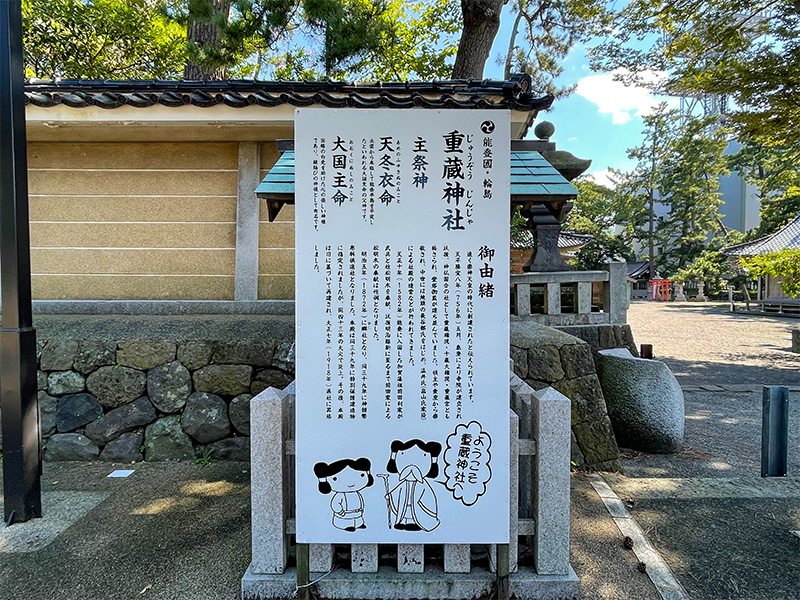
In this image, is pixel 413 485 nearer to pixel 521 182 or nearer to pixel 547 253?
pixel 521 182

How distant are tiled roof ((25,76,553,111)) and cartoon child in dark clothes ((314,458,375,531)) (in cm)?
297

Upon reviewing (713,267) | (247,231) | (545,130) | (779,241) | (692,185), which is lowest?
(247,231)

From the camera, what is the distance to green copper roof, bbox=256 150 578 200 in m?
3.54

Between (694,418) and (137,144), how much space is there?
28.0 ft

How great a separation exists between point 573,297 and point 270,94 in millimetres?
4631

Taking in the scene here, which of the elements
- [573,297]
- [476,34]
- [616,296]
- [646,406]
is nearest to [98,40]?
[476,34]

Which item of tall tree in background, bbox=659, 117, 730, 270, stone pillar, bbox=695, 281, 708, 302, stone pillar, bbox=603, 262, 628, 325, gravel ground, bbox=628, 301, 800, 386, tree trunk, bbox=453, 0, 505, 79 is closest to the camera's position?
stone pillar, bbox=603, 262, 628, 325

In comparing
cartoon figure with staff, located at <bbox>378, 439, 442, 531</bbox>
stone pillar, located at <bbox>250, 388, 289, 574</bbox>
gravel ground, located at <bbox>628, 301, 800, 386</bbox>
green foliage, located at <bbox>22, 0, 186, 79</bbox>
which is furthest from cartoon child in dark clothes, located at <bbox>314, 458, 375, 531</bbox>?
green foliage, located at <bbox>22, 0, 186, 79</bbox>

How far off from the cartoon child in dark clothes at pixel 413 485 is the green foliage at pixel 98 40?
36.1 feet

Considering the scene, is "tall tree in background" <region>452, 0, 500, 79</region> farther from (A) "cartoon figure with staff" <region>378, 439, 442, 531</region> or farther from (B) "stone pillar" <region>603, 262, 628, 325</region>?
(A) "cartoon figure with staff" <region>378, 439, 442, 531</region>

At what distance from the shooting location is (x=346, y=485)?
7.77ft

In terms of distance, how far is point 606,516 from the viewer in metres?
3.27

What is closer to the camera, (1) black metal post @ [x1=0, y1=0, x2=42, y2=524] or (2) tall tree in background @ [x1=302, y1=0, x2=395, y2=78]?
(1) black metal post @ [x1=0, y1=0, x2=42, y2=524]

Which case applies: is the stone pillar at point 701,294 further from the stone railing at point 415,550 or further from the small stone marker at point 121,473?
the small stone marker at point 121,473
